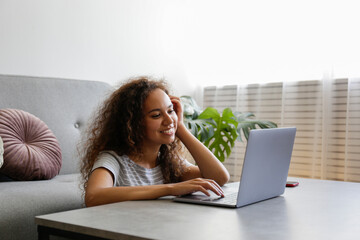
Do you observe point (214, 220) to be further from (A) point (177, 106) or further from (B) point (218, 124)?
(B) point (218, 124)

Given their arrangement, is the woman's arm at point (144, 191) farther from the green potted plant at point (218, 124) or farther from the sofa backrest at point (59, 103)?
the green potted plant at point (218, 124)

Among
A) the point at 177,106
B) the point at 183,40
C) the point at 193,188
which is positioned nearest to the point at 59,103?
the point at 177,106

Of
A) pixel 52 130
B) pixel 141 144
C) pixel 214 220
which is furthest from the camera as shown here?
pixel 52 130

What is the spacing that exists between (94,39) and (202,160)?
70.6 inches

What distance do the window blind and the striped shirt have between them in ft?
6.72

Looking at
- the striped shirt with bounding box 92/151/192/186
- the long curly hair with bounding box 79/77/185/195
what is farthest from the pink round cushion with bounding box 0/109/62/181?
the striped shirt with bounding box 92/151/192/186

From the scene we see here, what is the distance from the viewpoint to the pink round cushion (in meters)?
Result: 1.93

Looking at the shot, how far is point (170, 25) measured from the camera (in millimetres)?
3842

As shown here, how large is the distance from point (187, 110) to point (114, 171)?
5.38ft

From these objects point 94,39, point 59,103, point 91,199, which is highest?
point 94,39

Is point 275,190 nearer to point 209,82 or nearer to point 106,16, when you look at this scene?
point 106,16

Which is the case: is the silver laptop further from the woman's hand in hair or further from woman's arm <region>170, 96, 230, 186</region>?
the woman's hand in hair

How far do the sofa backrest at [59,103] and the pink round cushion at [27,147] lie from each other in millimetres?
118

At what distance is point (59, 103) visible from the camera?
7.80ft
